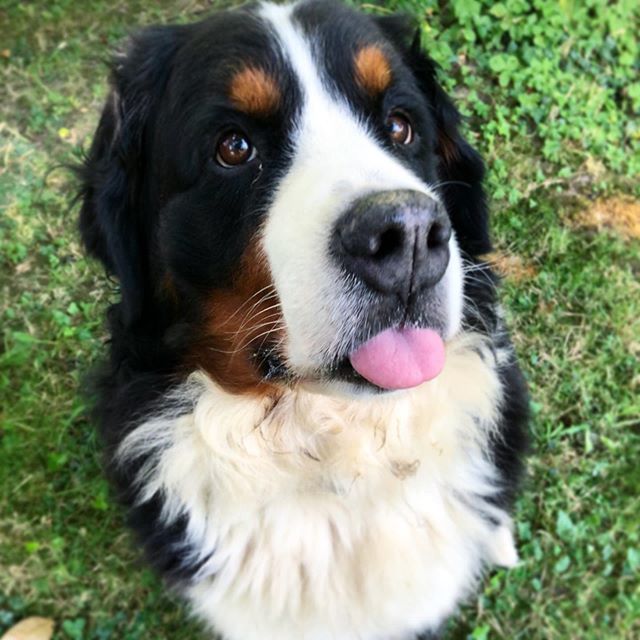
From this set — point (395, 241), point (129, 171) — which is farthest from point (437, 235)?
point (129, 171)

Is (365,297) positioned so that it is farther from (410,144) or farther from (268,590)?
(268,590)

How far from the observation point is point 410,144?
221 cm

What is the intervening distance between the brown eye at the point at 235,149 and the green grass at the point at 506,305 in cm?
176

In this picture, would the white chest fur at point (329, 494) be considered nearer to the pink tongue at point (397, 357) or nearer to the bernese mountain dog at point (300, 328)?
the bernese mountain dog at point (300, 328)

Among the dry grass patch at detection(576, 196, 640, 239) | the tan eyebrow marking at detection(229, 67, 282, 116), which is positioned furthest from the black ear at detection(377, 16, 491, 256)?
the dry grass patch at detection(576, 196, 640, 239)

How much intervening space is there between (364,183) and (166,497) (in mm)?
1311

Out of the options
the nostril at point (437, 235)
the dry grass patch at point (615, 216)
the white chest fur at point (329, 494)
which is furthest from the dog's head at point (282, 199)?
the dry grass patch at point (615, 216)

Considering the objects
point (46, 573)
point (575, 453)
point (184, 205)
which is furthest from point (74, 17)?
point (575, 453)

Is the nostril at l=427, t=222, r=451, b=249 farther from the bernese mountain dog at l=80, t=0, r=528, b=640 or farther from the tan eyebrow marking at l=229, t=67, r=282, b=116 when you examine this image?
the tan eyebrow marking at l=229, t=67, r=282, b=116

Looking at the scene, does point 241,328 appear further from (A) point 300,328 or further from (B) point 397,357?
(B) point 397,357

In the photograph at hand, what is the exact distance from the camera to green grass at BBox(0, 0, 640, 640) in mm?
3234

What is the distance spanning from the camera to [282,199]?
1.85m

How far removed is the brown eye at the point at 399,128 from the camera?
2.13 meters

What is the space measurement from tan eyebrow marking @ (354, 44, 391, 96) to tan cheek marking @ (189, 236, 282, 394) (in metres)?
0.58
